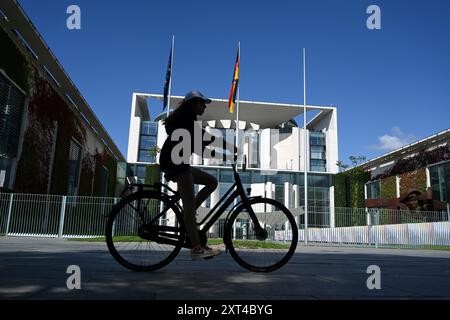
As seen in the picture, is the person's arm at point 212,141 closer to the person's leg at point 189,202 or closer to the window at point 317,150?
the person's leg at point 189,202

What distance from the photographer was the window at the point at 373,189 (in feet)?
141

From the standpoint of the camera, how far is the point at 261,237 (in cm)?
393

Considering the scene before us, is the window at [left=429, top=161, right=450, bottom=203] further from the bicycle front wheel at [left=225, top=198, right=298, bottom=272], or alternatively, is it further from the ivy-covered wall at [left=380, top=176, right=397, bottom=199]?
the bicycle front wheel at [left=225, top=198, right=298, bottom=272]

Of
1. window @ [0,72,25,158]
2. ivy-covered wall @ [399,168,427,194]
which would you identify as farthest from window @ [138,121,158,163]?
window @ [0,72,25,158]

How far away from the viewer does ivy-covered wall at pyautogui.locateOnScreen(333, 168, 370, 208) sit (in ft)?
136

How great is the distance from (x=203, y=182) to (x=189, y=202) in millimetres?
342

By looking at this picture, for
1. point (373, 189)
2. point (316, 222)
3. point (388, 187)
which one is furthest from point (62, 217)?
point (373, 189)

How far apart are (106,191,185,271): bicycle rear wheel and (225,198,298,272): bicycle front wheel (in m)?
0.54

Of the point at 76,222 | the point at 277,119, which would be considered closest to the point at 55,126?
the point at 76,222

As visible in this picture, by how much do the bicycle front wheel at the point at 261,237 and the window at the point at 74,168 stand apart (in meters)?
23.6

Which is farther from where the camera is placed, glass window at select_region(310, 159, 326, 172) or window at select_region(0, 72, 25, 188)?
glass window at select_region(310, 159, 326, 172)
